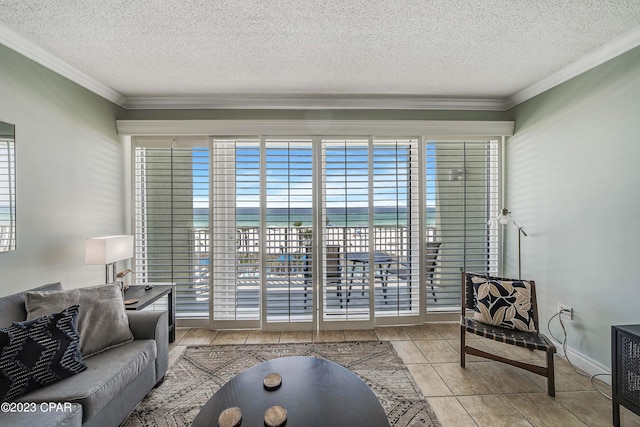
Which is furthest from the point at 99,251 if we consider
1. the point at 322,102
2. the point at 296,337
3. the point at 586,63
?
the point at 586,63

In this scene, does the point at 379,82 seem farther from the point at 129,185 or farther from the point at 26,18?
the point at 129,185

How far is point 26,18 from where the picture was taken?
1805 millimetres

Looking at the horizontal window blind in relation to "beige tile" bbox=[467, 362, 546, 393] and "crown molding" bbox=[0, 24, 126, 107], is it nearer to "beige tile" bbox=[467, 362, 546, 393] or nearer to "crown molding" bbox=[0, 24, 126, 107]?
"crown molding" bbox=[0, 24, 126, 107]

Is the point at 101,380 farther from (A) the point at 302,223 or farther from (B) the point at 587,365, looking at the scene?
(B) the point at 587,365

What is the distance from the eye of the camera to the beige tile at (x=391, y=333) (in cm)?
294

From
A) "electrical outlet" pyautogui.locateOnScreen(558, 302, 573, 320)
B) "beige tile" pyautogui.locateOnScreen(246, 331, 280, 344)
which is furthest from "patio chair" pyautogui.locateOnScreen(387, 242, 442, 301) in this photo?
"beige tile" pyautogui.locateOnScreen(246, 331, 280, 344)

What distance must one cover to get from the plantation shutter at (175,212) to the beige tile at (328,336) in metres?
1.36

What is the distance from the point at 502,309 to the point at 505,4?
2292 mm

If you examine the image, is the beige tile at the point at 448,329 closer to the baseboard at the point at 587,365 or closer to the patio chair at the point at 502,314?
the patio chair at the point at 502,314

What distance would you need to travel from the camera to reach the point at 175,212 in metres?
3.19

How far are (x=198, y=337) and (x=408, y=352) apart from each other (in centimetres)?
223

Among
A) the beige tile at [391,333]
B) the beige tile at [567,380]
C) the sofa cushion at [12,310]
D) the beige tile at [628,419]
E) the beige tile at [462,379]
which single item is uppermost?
the sofa cushion at [12,310]

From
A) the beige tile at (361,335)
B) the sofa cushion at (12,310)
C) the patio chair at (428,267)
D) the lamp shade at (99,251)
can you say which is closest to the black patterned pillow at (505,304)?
the patio chair at (428,267)

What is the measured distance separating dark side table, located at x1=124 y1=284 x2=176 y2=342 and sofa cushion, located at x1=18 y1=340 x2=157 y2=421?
1.60ft
